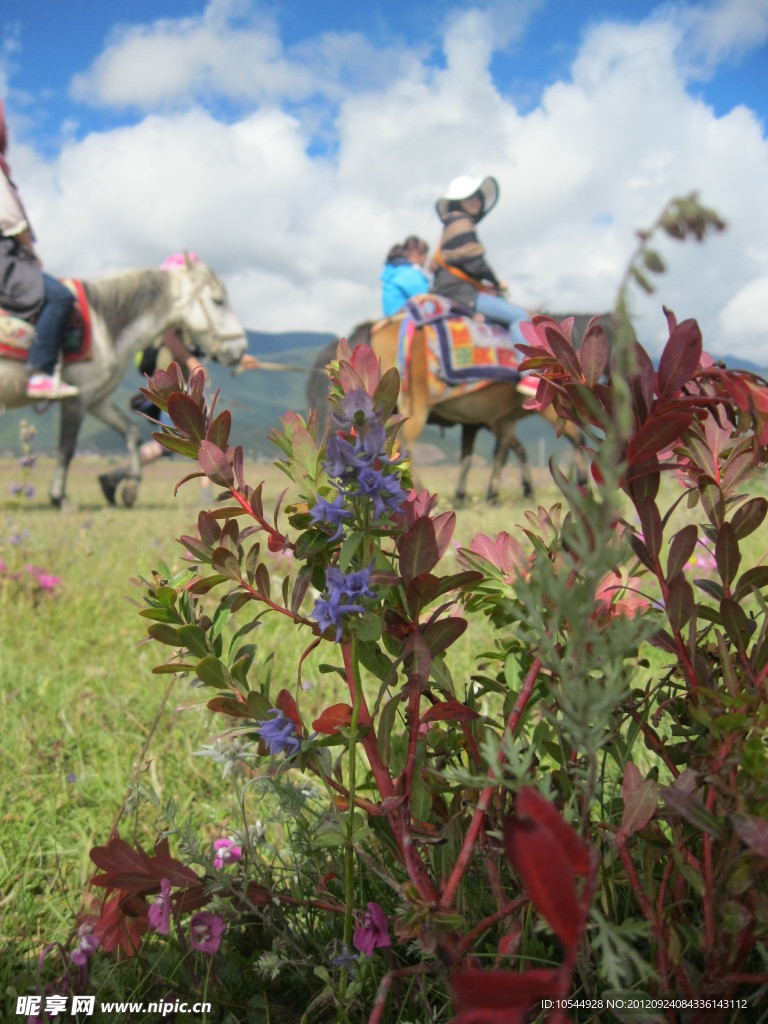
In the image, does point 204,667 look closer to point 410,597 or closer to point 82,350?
point 410,597

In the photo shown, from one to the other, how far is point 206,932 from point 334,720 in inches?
11.7

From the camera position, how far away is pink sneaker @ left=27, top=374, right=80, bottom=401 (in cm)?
673

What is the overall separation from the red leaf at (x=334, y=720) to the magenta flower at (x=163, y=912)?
229 mm

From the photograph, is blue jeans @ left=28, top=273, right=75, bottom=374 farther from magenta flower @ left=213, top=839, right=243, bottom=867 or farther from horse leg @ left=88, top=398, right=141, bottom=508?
magenta flower @ left=213, top=839, right=243, bottom=867

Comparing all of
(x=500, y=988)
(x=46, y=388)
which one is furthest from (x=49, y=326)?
(x=500, y=988)

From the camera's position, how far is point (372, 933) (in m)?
0.74

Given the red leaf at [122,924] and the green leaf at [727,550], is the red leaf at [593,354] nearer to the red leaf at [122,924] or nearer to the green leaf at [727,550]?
the green leaf at [727,550]

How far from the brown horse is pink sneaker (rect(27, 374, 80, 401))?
222 cm

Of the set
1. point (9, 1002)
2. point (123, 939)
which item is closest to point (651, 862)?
point (123, 939)

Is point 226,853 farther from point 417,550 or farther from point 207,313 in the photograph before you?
point 207,313

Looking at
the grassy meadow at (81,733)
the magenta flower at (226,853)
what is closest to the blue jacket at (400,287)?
the grassy meadow at (81,733)

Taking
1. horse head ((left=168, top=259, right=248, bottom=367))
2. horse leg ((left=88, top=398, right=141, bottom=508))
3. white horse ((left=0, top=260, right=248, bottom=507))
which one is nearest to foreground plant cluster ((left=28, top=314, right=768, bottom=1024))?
white horse ((left=0, top=260, right=248, bottom=507))

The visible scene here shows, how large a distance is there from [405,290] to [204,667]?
25.2 ft

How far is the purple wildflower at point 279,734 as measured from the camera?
736mm
